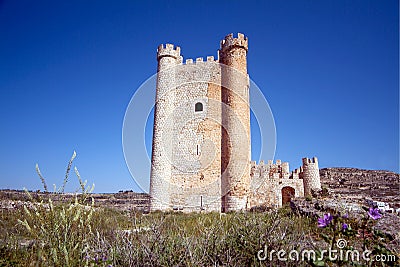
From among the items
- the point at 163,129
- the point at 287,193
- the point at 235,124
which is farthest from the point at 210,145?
the point at 287,193

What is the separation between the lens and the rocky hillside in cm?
2023

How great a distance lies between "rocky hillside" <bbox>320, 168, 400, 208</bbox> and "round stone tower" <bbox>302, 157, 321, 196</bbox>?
138 cm

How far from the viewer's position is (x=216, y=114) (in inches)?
765

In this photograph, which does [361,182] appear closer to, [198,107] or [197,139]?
[197,139]

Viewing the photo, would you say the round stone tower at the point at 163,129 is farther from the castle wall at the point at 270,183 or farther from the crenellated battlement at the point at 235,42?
the castle wall at the point at 270,183

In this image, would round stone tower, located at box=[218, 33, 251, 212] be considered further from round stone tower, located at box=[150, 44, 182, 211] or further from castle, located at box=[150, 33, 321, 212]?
round stone tower, located at box=[150, 44, 182, 211]

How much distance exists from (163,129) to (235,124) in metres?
4.96

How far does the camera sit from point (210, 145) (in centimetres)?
1908

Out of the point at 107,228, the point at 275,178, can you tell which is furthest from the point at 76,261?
the point at 275,178

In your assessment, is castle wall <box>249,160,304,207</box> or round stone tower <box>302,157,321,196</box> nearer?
castle wall <box>249,160,304,207</box>

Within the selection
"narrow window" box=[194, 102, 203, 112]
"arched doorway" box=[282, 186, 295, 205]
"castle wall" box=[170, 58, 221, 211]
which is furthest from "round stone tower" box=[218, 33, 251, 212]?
"arched doorway" box=[282, 186, 295, 205]

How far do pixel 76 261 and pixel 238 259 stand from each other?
6.24 feet

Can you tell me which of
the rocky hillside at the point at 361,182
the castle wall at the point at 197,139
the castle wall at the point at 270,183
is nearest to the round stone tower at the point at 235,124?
the castle wall at the point at 197,139

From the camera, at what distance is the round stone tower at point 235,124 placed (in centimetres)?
1761
